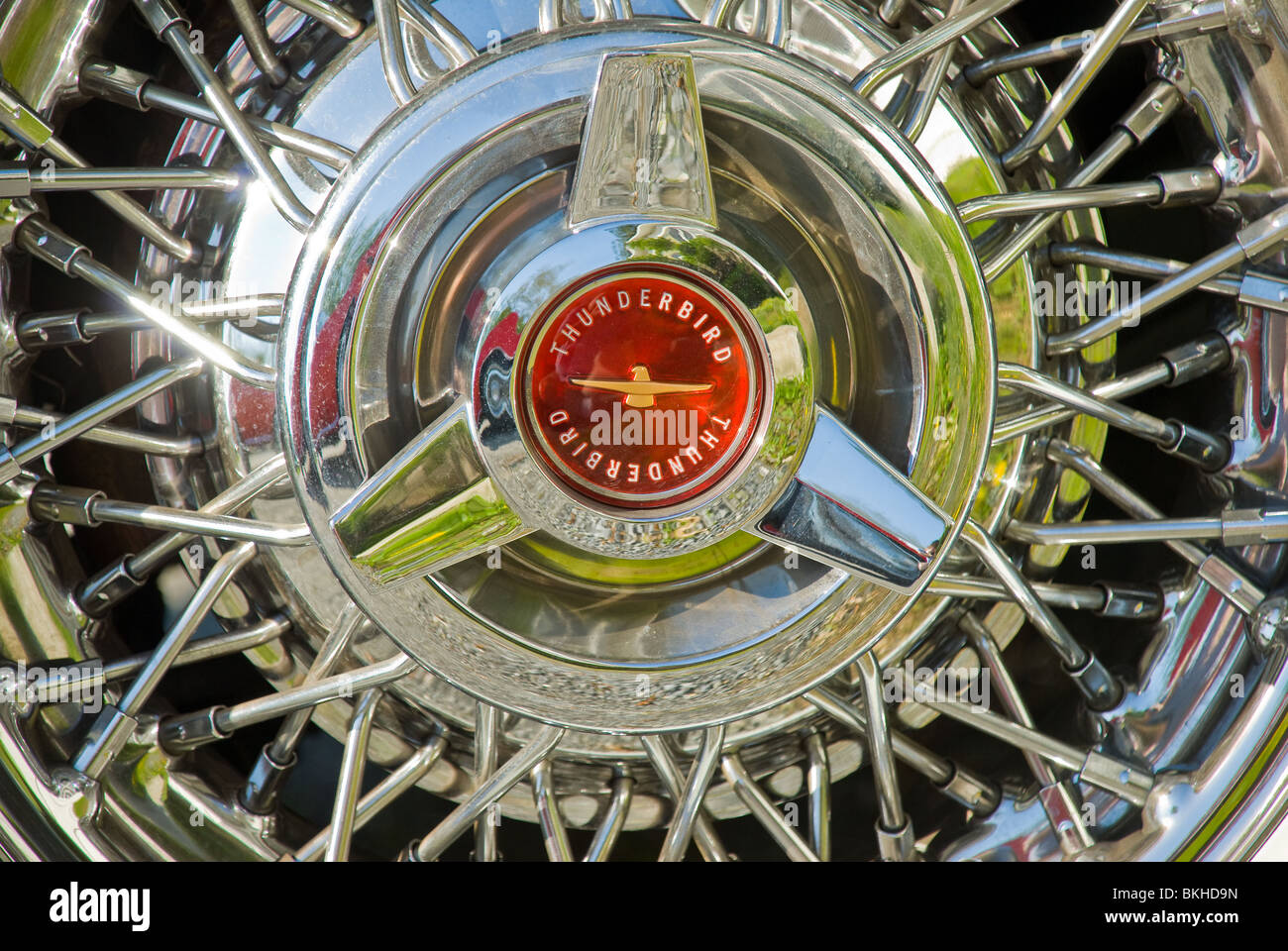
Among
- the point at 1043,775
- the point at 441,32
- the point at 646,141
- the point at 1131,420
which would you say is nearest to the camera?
the point at 646,141

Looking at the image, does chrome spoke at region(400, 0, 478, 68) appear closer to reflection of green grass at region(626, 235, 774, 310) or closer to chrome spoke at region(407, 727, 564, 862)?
reflection of green grass at region(626, 235, 774, 310)

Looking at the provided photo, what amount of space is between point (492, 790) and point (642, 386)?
1.61 feet

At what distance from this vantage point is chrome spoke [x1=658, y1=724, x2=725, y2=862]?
3.57ft

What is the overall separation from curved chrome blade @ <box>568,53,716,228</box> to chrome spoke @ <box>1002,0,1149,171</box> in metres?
0.45

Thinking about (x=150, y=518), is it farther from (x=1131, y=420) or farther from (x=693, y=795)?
(x=1131, y=420)

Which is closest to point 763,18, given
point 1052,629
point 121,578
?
point 1052,629

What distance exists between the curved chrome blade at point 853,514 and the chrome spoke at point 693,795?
10.7 inches

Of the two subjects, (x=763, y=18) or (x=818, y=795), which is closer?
(x=763, y=18)

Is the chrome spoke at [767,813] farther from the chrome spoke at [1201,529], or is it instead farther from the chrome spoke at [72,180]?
the chrome spoke at [72,180]

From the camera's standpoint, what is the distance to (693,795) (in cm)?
110

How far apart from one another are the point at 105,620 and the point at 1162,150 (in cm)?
143

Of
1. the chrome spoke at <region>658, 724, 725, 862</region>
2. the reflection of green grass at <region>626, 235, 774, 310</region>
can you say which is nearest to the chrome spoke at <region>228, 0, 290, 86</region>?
the reflection of green grass at <region>626, 235, 774, 310</region>
